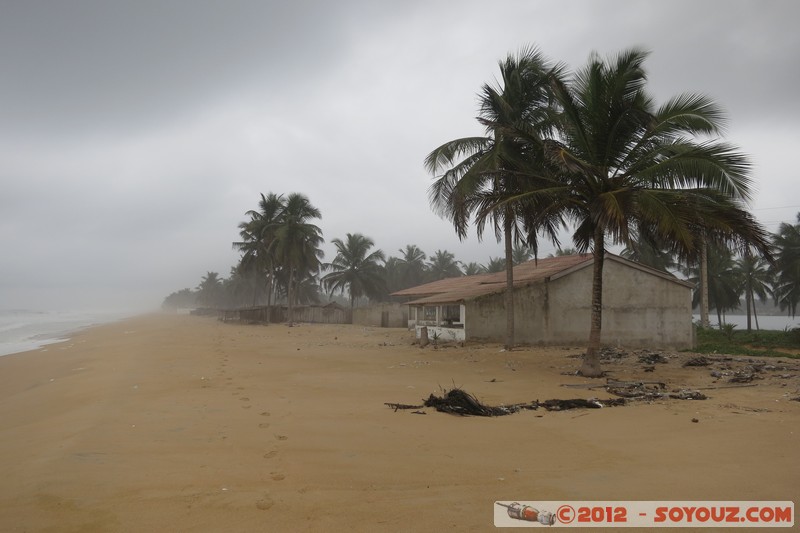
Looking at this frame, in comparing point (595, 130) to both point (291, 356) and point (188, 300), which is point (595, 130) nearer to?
point (291, 356)

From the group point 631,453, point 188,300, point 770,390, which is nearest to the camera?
point 631,453

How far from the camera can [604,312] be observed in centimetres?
1855

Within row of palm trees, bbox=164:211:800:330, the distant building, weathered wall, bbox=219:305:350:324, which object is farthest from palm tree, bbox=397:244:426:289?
the distant building

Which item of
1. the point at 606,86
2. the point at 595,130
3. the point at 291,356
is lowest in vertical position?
the point at 291,356

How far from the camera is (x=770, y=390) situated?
28.1 ft

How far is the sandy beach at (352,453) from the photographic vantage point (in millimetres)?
3688

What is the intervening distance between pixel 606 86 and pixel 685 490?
30.9 feet

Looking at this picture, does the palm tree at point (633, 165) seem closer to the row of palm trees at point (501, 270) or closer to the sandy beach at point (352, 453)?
the sandy beach at point (352, 453)

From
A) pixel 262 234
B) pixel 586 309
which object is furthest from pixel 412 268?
pixel 586 309

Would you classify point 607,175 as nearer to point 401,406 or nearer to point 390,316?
point 401,406

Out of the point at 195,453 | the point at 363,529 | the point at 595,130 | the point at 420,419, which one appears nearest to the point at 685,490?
the point at 363,529

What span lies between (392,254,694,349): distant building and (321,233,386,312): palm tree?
29.9 m

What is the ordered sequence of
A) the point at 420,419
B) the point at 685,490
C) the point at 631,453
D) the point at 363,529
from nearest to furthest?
1. the point at 363,529
2. the point at 685,490
3. the point at 631,453
4. the point at 420,419

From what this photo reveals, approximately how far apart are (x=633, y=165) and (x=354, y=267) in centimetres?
3893
